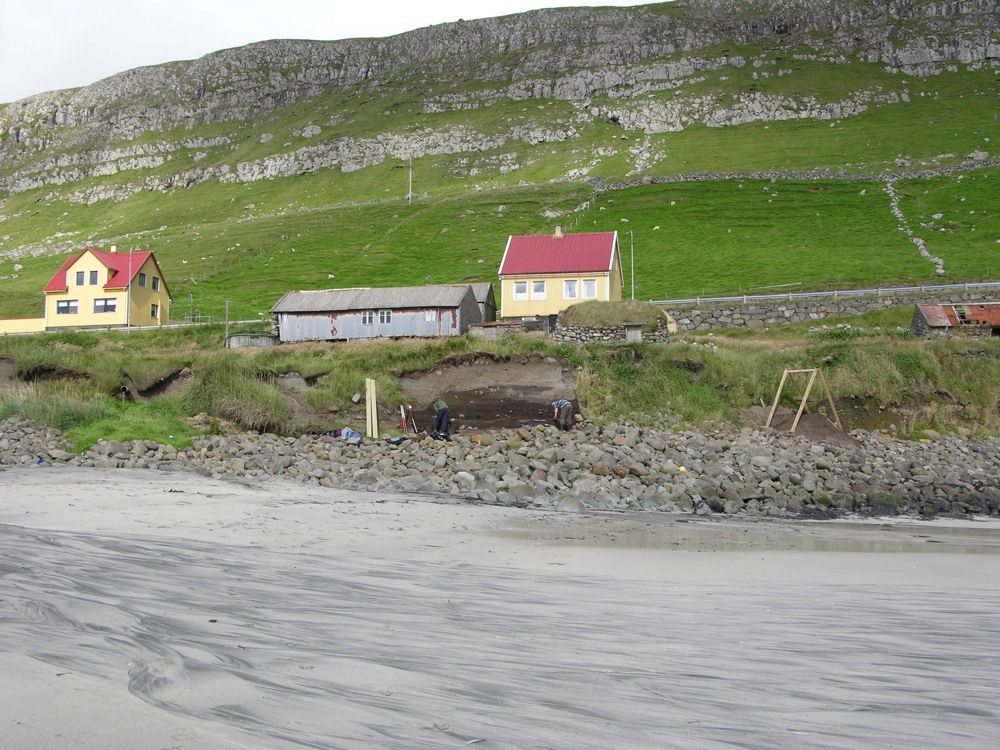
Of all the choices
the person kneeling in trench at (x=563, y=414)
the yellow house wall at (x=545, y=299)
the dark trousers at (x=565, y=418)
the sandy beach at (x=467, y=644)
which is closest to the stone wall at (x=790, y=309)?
the yellow house wall at (x=545, y=299)

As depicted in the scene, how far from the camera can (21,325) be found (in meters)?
61.0

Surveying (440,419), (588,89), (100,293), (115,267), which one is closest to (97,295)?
(100,293)

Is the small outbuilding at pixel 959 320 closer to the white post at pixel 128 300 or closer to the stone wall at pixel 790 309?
the stone wall at pixel 790 309

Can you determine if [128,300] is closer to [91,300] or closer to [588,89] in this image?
[91,300]

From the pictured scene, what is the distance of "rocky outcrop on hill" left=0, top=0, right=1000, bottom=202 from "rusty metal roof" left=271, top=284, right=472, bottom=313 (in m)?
82.6

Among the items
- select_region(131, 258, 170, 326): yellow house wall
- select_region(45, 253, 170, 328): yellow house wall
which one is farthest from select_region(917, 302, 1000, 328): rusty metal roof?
select_region(45, 253, 170, 328): yellow house wall

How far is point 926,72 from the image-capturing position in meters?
151

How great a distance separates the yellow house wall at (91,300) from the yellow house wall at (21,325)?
0.73m

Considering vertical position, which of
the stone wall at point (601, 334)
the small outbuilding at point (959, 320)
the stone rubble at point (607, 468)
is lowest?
the stone rubble at point (607, 468)

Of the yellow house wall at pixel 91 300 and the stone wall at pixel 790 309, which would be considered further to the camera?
the yellow house wall at pixel 91 300

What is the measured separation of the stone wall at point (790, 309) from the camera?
175 ft

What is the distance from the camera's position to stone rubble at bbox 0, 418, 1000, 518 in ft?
60.2

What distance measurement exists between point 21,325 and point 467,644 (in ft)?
228

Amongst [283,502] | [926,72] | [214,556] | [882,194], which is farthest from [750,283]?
[926,72]
